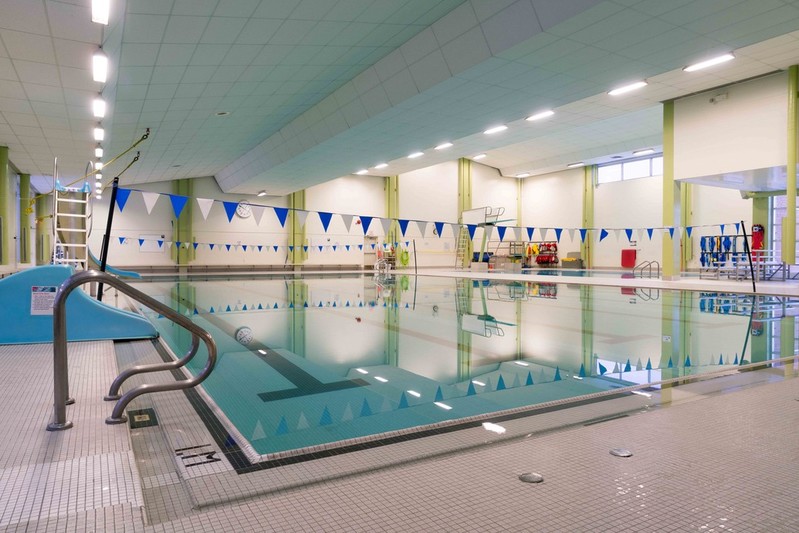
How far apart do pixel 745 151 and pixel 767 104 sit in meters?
1.16

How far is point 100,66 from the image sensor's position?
261 inches

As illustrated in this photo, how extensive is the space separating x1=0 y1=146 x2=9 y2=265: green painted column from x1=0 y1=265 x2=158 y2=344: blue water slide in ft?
33.3

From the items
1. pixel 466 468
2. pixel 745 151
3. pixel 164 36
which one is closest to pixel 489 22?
pixel 164 36

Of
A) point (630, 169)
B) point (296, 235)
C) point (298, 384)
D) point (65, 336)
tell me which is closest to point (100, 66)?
point (298, 384)

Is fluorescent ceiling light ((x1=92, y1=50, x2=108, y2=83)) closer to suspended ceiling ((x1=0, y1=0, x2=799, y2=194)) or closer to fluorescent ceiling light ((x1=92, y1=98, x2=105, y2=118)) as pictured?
suspended ceiling ((x1=0, y1=0, x2=799, y2=194))

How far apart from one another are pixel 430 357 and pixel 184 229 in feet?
62.2

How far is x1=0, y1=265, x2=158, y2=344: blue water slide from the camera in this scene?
13.0 feet

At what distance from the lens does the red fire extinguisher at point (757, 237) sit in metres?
14.8

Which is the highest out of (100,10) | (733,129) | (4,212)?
(733,129)

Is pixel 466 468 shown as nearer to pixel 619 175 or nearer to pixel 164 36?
pixel 164 36

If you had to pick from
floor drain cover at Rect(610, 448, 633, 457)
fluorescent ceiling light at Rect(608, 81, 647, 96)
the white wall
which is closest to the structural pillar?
fluorescent ceiling light at Rect(608, 81, 647, 96)

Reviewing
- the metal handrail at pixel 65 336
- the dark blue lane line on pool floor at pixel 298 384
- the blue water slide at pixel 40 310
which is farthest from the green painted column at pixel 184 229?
the metal handrail at pixel 65 336

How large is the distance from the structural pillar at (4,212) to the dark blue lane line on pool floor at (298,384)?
11.7 m

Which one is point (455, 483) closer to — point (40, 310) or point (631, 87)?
point (40, 310)
